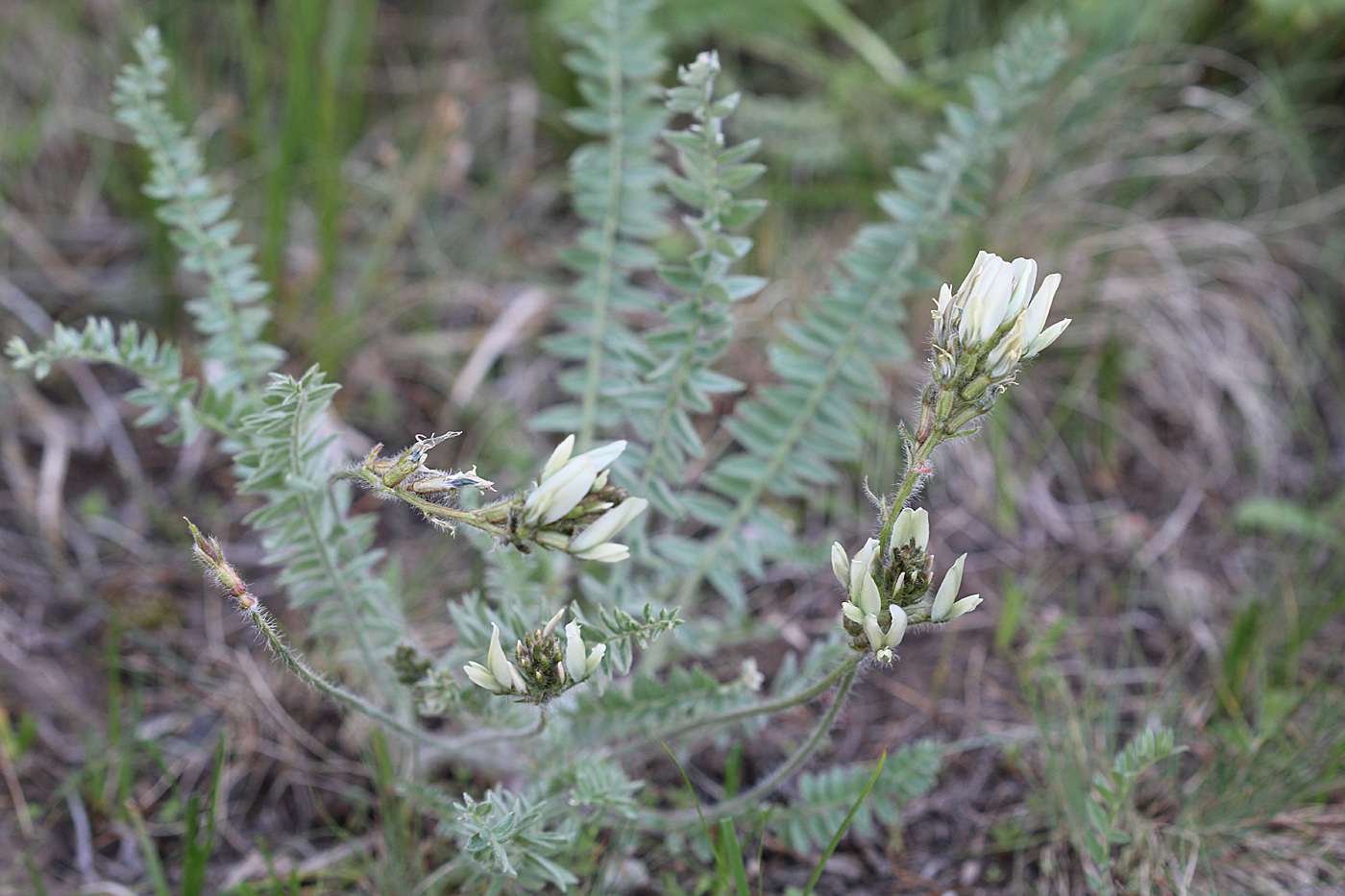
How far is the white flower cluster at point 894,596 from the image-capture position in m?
1.58

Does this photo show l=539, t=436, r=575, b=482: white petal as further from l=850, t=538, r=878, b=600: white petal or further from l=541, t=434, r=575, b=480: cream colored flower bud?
l=850, t=538, r=878, b=600: white petal

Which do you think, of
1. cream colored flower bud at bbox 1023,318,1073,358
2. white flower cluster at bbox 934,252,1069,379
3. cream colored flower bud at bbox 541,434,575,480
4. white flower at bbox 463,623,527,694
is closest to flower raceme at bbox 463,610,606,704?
white flower at bbox 463,623,527,694

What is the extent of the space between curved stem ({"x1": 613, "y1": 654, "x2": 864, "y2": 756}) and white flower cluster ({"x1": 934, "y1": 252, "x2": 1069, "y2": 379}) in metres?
0.52

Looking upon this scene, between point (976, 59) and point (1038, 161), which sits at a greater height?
point (976, 59)

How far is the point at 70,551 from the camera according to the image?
3.23m

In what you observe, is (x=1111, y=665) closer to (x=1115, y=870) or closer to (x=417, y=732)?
(x=1115, y=870)

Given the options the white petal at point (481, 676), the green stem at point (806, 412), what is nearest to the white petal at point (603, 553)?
the white petal at point (481, 676)

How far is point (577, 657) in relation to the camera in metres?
1.66

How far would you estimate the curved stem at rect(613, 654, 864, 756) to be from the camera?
1.67 meters

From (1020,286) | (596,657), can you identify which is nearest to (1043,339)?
(1020,286)

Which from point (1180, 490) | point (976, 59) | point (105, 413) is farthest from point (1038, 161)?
point (105, 413)

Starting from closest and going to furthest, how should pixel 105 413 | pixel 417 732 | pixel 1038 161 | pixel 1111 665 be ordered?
pixel 417 732
pixel 1111 665
pixel 105 413
pixel 1038 161

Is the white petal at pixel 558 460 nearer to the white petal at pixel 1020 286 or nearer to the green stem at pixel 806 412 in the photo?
the white petal at pixel 1020 286

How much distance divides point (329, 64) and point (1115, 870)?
3.56 metres
